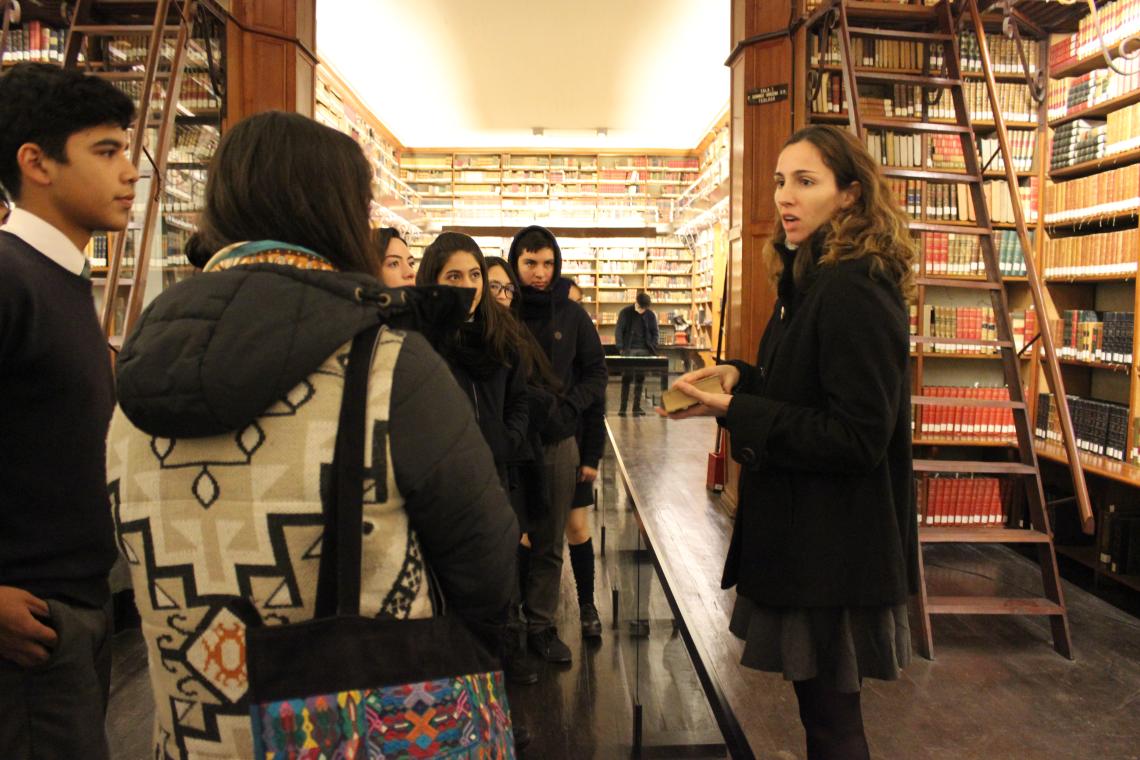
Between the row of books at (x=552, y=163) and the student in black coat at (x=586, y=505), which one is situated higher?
the row of books at (x=552, y=163)

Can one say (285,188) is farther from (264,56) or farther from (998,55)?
(998,55)

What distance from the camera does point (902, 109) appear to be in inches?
189

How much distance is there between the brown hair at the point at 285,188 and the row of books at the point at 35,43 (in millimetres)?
5283

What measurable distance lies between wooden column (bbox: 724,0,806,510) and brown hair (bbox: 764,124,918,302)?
3.19 metres

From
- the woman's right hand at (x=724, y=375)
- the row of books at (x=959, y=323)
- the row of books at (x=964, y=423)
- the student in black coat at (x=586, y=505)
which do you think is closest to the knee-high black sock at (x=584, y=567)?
the student in black coat at (x=586, y=505)

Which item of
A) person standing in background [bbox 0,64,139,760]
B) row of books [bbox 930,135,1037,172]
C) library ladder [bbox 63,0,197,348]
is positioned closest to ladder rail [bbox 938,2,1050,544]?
row of books [bbox 930,135,1037,172]

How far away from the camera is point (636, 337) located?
10.0 meters

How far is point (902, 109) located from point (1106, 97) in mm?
1068

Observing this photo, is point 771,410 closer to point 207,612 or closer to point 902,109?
point 207,612

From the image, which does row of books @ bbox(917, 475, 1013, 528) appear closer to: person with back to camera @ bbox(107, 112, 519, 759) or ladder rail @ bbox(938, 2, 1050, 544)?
ladder rail @ bbox(938, 2, 1050, 544)

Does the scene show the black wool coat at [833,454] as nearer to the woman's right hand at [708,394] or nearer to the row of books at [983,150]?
the woman's right hand at [708,394]

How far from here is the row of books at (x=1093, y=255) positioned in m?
3.94

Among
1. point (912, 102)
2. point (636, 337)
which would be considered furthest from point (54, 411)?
point (636, 337)

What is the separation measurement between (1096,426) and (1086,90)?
1.93 metres
